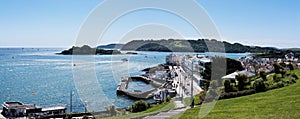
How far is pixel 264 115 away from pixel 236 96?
6675 millimetres

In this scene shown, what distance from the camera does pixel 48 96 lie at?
30.2m

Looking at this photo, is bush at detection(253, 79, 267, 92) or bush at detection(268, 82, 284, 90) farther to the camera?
bush at detection(268, 82, 284, 90)

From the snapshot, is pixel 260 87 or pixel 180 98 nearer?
pixel 260 87

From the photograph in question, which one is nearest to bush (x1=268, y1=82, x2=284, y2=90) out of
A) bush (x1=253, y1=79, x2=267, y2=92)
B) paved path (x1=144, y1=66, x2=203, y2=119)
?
bush (x1=253, y1=79, x2=267, y2=92)

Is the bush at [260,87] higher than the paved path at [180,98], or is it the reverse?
the bush at [260,87]

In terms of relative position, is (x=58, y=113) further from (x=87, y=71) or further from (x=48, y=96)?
(x=87, y=71)

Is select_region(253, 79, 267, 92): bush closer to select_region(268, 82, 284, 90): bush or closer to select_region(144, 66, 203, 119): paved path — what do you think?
select_region(268, 82, 284, 90): bush

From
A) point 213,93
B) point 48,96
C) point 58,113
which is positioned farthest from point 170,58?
point 213,93

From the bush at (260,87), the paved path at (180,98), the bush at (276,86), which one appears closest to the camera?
the paved path at (180,98)

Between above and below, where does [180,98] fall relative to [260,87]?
below

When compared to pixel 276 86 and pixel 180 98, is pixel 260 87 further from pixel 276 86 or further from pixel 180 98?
pixel 180 98

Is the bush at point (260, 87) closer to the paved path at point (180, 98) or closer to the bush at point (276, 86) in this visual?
the bush at point (276, 86)

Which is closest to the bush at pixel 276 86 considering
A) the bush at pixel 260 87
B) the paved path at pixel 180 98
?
the bush at pixel 260 87

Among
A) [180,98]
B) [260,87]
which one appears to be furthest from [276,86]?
[180,98]
